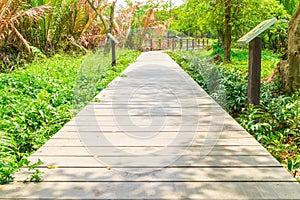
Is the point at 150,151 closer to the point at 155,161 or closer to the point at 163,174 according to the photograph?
the point at 155,161

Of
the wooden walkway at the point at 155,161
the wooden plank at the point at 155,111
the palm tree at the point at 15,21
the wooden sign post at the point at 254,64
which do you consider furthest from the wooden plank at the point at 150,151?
the palm tree at the point at 15,21

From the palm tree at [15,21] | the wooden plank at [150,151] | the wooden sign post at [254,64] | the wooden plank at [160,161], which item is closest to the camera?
the wooden plank at [160,161]

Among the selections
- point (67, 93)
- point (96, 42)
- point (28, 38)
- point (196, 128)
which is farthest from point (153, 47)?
point (196, 128)

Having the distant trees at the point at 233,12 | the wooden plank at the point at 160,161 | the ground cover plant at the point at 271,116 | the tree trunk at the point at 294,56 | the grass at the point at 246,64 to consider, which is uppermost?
the distant trees at the point at 233,12

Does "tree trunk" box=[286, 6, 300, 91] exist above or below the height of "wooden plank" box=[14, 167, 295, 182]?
above

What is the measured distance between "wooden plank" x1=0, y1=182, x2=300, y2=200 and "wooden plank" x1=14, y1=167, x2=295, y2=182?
58mm

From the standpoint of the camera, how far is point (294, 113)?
13.4 ft

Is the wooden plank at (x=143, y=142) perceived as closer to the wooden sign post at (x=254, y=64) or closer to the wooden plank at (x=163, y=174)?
the wooden plank at (x=163, y=174)

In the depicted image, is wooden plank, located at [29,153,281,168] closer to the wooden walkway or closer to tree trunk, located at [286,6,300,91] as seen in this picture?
the wooden walkway

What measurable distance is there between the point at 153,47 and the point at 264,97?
2205cm

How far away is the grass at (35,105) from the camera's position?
10.3 ft

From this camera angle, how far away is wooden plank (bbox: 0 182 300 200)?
6.86 feet

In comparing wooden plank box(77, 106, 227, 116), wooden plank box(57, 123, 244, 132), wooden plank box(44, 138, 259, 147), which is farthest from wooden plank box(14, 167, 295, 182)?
wooden plank box(77, 106, 227, 116)

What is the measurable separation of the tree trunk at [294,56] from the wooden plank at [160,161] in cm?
292
